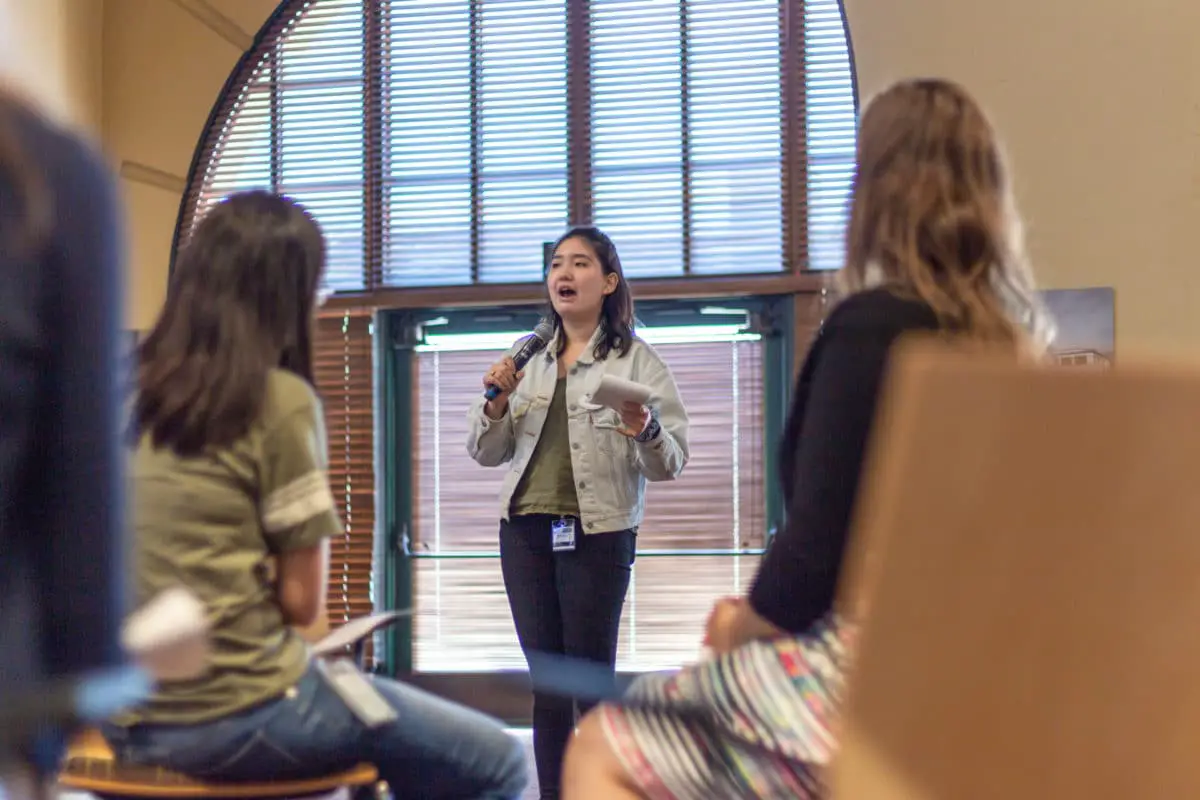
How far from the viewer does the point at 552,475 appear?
2416mm

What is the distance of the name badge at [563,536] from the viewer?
92.0 inches

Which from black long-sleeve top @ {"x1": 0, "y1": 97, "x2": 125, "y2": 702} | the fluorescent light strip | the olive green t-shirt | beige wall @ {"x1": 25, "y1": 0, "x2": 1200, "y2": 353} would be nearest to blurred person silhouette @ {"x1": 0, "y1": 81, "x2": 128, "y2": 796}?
black long-sleeve top @ {"x1": 0, "y1": 97, "x2": 125, "y2": 702}

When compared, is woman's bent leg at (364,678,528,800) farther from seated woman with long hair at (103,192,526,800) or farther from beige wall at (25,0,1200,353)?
beige wall at (25,0,1200,353)

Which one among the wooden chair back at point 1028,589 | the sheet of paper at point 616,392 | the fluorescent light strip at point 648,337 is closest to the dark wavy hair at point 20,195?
the wooden chair back at point 1028,589

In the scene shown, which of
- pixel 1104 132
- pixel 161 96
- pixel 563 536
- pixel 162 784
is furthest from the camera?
pixel 161 96

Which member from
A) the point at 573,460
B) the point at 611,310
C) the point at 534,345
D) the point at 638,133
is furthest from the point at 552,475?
the point at 638,133

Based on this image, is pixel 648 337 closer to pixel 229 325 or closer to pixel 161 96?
pixel 161 96

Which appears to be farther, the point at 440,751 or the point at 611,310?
the point at 611,310

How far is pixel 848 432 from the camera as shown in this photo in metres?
1.04

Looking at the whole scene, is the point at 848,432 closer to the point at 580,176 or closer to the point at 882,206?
the point at 882,206

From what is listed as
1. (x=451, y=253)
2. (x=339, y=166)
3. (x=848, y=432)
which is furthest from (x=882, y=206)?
(x=339, y=166)

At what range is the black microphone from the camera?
8.30 ft

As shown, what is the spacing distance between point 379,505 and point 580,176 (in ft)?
4.50

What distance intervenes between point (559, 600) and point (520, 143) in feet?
6.27
